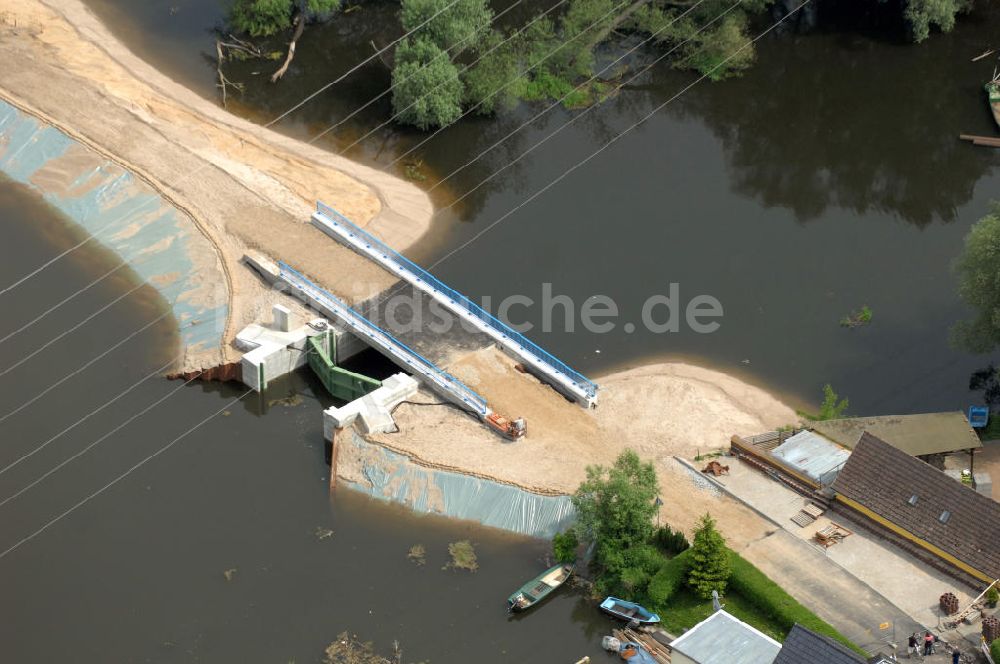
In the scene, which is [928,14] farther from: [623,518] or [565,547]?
[565,547]

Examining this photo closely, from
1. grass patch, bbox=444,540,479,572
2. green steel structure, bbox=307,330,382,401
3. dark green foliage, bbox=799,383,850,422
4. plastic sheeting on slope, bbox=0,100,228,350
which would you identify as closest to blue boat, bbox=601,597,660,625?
grass patch, bbox=444,540,479,572

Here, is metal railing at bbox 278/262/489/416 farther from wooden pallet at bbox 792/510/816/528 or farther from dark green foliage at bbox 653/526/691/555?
wooden pallet at bbox 792/510/816/528

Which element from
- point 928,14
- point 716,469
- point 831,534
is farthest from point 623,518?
point 928,14

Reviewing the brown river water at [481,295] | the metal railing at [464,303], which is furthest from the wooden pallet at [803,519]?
the metal railing at [464,303]

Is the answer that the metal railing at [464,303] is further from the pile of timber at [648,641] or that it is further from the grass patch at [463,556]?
the pile of timber at [648,641]

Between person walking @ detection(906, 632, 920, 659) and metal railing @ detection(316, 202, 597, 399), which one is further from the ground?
metal railing @ detection(316, 202, 597, 399)

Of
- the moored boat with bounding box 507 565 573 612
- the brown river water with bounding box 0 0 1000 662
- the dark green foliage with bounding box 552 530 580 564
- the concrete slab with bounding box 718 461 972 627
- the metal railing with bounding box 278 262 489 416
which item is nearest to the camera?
the concrete slab with bounding box 718 461 972 627

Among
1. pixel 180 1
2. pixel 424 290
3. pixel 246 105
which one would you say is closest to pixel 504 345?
pixel 424 290
